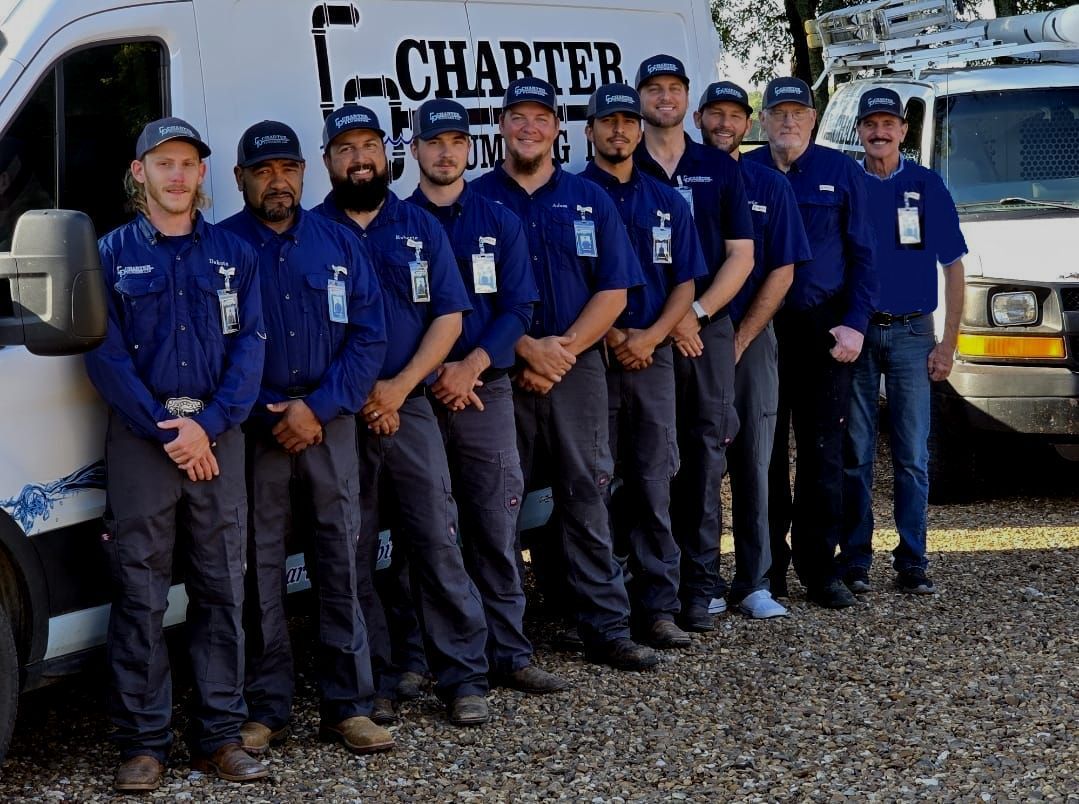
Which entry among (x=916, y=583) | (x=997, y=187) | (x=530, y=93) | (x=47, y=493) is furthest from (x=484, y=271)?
(x=997, y=187)

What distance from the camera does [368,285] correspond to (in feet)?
16.2

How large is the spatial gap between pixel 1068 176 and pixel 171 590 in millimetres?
5513

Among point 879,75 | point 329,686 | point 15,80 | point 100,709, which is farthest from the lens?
point 879,75

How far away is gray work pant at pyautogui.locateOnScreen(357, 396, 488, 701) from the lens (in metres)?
5.13

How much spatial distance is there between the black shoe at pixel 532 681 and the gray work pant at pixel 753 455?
122 centimetres

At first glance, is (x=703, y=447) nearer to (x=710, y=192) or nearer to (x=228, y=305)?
(x=710, y=192)

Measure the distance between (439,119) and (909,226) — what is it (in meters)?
2.38

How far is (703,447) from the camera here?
6203mm

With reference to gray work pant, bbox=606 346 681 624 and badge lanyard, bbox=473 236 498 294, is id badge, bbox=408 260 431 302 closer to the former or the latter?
badge lanyard, bbox=473 236 498 294

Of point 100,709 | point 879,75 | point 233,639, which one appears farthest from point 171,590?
point 879,75

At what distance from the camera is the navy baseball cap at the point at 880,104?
263 inches

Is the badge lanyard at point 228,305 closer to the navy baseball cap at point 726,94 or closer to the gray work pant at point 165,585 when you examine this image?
the gray work pant at point 165,585

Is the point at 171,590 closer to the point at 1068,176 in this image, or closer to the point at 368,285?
the point at 368,285

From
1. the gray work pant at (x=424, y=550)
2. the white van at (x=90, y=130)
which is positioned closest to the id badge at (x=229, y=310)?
the white van at (x=90, y=130)
